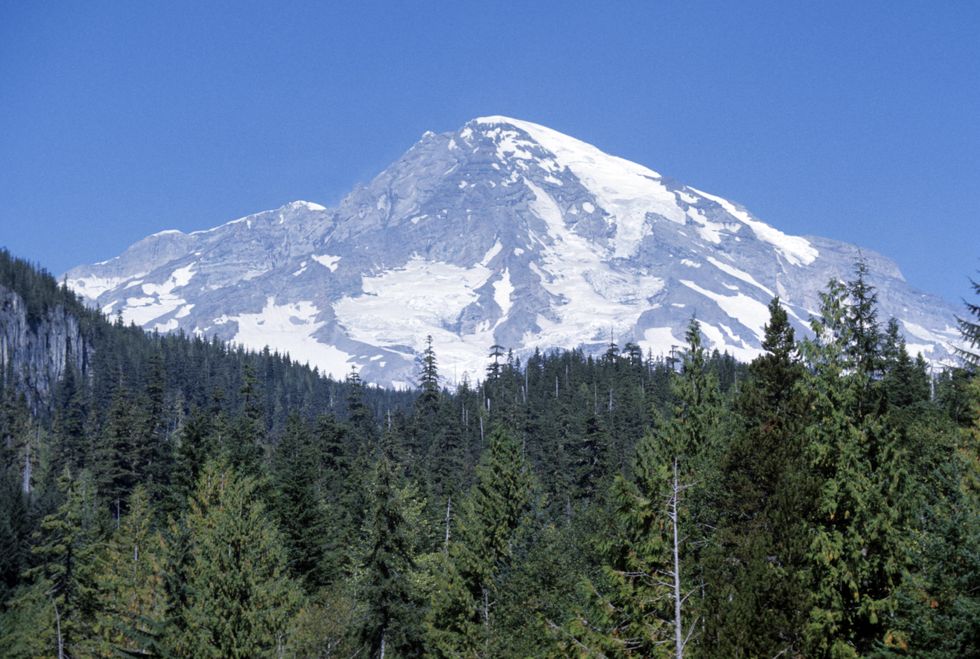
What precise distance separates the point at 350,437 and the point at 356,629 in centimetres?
5856

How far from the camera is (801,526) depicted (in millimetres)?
22484

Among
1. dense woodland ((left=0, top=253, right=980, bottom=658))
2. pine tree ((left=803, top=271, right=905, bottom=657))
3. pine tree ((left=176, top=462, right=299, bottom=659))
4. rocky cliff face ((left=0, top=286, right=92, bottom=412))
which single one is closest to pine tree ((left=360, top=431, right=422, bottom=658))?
dense woodland ((left=0, top=253, right=980, bottom=658))

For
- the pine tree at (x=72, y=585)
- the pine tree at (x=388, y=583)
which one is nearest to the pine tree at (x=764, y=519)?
the pine tree at (x=388, y=583)

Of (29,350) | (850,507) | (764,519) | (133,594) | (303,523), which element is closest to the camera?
(850,507)

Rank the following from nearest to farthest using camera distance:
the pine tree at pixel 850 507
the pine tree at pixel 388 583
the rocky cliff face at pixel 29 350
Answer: the pine tree at pixel 850 507 < the pine tree at pixel 388 583 < the rocky cliff face at pixel 29 350

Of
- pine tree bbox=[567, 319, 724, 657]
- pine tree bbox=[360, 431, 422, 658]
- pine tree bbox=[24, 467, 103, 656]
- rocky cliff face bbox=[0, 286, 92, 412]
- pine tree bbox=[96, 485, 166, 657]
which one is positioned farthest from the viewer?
rocky cliff face bbox=[0, 286, 92, 412]

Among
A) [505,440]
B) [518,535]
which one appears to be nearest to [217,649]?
[518,535]

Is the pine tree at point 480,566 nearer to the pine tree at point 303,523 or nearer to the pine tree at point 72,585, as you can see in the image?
the pine tree at point 72,585

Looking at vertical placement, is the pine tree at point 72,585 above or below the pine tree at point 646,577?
below

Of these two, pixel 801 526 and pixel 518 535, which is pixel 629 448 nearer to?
pixel 518 535

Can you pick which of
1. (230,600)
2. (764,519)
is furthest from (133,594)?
(764,519)

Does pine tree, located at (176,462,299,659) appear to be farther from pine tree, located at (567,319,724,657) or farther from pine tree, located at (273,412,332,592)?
pine tree, located at (273,412,332,592)

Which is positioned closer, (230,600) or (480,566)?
(230,600)

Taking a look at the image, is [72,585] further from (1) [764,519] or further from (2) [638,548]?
(1) [764,519]
